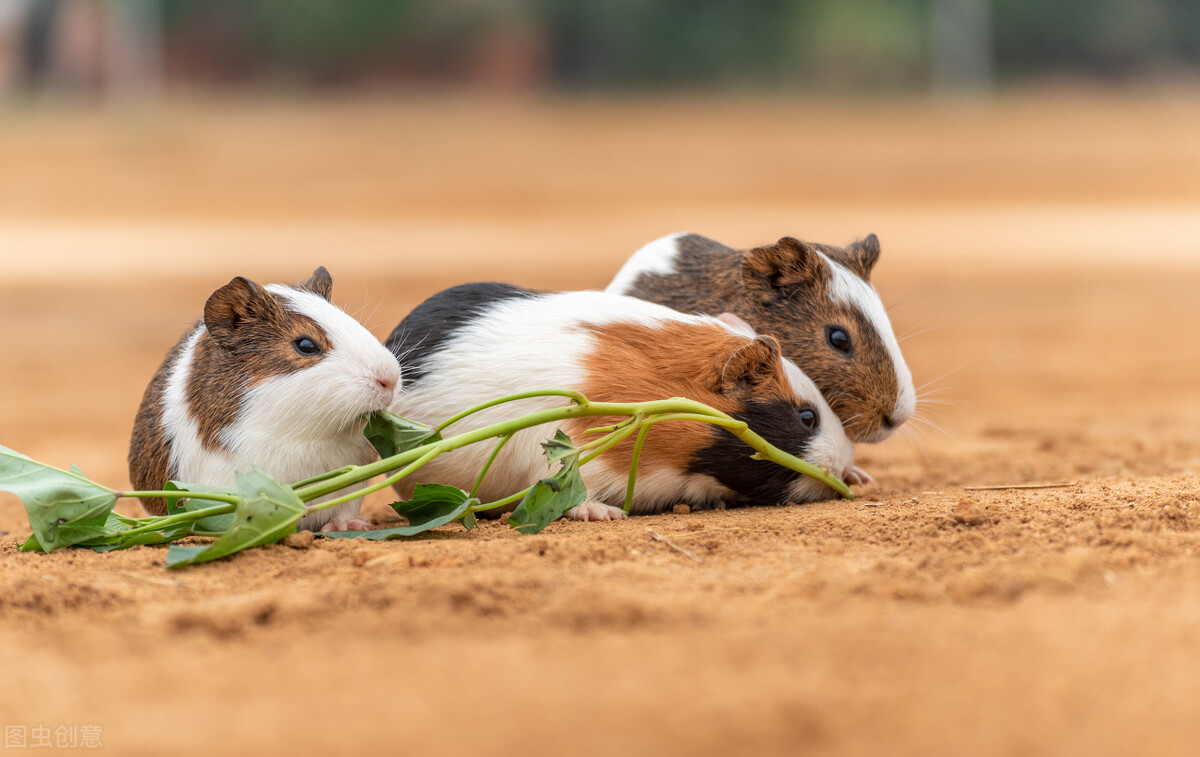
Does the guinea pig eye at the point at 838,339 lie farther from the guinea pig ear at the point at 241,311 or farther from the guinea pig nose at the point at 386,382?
the guinea pig ear at the point at 241,311

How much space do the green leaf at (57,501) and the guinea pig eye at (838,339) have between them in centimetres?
267

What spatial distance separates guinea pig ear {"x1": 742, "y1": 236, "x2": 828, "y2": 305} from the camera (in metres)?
4.80

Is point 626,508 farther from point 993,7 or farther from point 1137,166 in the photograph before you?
point 993,7

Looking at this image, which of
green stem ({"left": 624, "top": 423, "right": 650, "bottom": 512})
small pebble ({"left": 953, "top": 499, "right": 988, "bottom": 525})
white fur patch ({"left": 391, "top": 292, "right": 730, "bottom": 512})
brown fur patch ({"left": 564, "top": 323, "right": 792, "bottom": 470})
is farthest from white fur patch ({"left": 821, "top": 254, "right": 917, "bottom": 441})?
green stem ({"left": 624, "top": 423, "right": 650, "bottom": 512})

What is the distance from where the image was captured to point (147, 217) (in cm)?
2422

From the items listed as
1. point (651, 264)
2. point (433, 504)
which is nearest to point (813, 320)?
point (651, 264)

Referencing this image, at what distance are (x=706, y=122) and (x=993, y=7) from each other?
10.9 m

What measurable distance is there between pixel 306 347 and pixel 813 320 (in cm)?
196

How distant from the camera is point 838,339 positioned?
15.7 feet

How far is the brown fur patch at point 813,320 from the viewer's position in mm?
4730

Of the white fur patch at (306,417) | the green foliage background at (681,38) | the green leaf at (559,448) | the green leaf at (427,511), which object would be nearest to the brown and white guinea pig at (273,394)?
the white fur patch at (306,417)

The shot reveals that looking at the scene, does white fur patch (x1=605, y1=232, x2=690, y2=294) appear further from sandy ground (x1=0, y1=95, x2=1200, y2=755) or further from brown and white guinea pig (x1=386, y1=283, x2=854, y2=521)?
sandy ground (x1=0, y1=95, x2=1200, y2=755)

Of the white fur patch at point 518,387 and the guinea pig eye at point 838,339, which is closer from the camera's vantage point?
the white fur patch at point 518,387

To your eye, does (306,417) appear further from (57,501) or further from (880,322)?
(880,322)
